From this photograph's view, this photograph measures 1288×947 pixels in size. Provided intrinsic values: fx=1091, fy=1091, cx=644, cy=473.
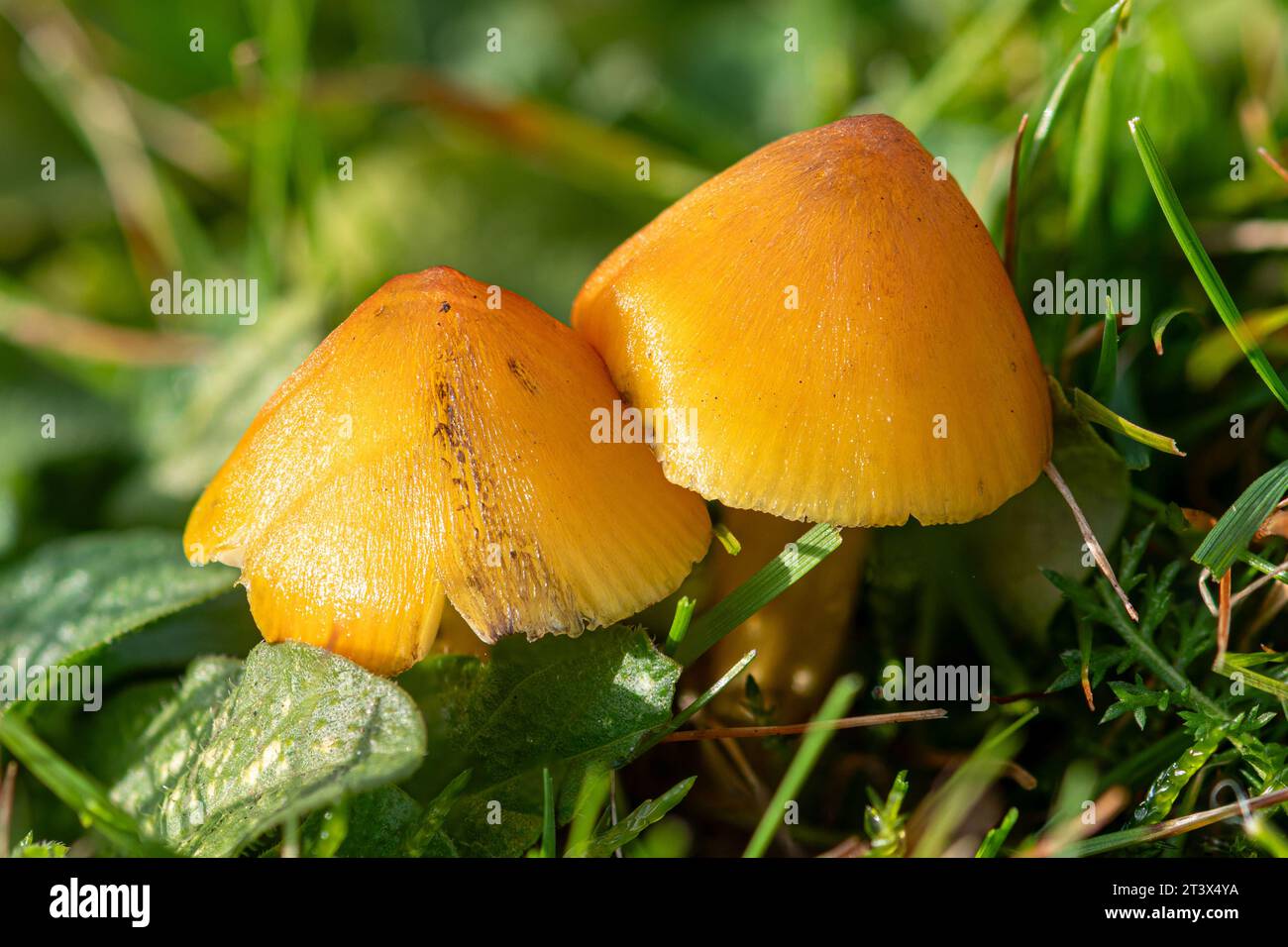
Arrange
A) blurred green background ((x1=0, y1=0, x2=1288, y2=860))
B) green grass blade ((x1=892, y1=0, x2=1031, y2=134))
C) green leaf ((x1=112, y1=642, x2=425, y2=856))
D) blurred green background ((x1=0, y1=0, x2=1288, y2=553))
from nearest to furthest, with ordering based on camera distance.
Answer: green leaf ((x1=112, y1=642, x2=425, y2=856)), blurred green background ((x1=0, y1=0, x2=1288, y2=860)), blurred green background ((x1=0, y1=0, x2=1288, y2=553)), green grass blade ((x1=892, y1=0, x2=1031, y2=134))

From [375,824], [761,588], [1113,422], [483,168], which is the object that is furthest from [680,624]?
[483,168]

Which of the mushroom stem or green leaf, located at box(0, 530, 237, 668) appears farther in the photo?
green leaf, located at box(0, 530, 237, 668)

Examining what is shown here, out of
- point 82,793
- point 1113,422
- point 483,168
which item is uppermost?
point 483,168

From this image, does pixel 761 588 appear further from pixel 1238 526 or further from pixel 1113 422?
pixel 1238 526

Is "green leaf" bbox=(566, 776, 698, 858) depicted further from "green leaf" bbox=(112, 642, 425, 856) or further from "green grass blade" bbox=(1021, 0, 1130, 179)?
"green grass blade" bbox=(1021, 0, 1130, 179)

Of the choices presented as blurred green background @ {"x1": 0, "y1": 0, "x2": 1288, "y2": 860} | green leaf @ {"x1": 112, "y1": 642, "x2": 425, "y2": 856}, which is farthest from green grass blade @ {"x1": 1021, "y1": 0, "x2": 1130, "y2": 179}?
green leaf @ {"x1": 112, "y1": 642, "x2": 425, "y2": 856}

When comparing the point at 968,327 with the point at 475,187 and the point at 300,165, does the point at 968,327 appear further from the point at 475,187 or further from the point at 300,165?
the point at 300,165

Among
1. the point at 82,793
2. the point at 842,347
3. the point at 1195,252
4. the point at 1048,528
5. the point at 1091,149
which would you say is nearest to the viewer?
the point at 82,793
